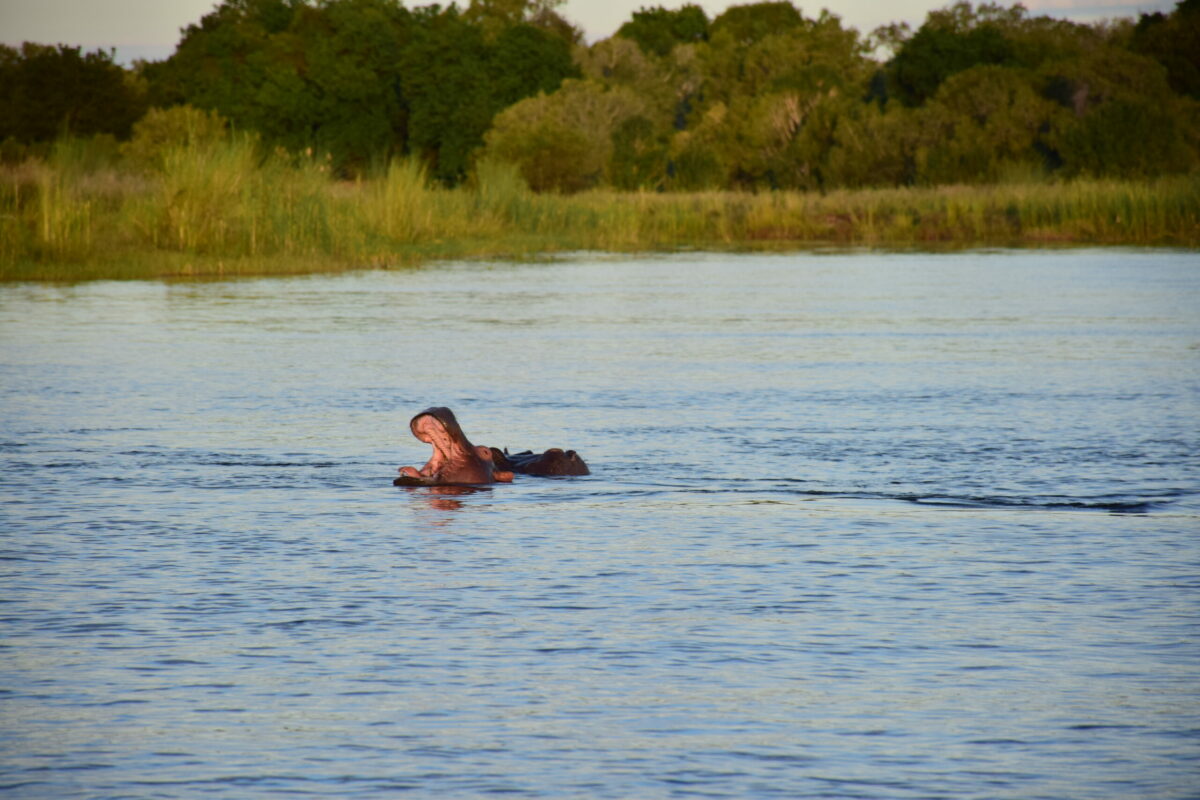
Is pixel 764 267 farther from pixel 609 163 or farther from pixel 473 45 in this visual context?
pixel 473 45

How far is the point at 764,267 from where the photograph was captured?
105 ft

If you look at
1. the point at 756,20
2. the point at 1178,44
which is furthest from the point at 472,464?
the point at 756,20

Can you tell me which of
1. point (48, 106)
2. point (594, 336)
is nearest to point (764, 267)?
point (594, 336)

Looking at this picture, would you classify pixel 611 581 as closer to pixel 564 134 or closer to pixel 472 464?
pixel 472 464

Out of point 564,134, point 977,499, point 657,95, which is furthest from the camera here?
point 657,95

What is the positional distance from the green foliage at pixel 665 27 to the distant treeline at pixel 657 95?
141 mm

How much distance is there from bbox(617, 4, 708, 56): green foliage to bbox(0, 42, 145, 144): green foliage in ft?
113

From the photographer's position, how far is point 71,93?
65.7 metres

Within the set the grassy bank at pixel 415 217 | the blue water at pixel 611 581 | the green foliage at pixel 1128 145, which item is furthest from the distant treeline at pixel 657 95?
the blue water at pixel 611 581

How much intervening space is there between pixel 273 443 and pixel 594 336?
781cm

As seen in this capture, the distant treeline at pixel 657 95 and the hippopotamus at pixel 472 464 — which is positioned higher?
the distant treeline at pixel 657 95

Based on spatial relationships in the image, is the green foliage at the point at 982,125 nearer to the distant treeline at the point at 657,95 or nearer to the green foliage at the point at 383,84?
the distant treeline at the point at 657,95

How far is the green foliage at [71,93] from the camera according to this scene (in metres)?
64.4

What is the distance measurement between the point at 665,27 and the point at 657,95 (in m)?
16.8
